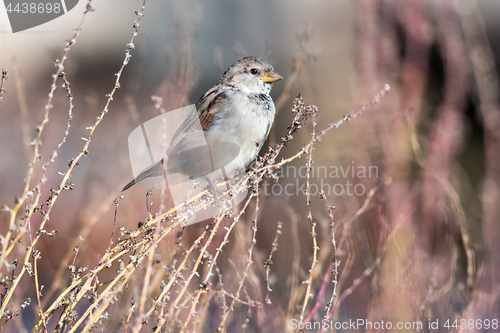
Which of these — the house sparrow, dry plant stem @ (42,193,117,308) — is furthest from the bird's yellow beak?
dry plant stem @ (42,193,117,308)

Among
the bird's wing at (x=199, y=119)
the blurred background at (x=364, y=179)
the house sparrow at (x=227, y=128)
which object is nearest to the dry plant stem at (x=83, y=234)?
the blurred background at (x=364, y=179)

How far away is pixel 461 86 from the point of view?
6.25 feet

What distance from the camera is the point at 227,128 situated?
2.32 m

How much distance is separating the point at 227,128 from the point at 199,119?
0.27m

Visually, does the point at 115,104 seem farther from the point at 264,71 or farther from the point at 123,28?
the point at 264,71

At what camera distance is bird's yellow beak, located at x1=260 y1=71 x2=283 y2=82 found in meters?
2.56

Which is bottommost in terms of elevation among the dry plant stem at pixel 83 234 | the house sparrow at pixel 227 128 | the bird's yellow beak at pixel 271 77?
the dry plant stem at pixel 83 234

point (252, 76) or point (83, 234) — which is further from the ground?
point (252, 76)

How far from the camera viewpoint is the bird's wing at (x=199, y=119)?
245cm

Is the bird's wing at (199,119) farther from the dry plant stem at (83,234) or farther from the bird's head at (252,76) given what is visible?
the dry plant stem at (83,234)

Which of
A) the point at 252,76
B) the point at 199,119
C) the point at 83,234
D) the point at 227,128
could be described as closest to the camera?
the point at 83,234

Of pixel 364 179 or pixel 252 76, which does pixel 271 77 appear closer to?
pixel 252 76

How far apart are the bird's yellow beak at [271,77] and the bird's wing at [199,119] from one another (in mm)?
291

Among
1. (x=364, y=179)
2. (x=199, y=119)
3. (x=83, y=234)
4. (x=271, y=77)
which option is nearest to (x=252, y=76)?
(x=271, y=77)
